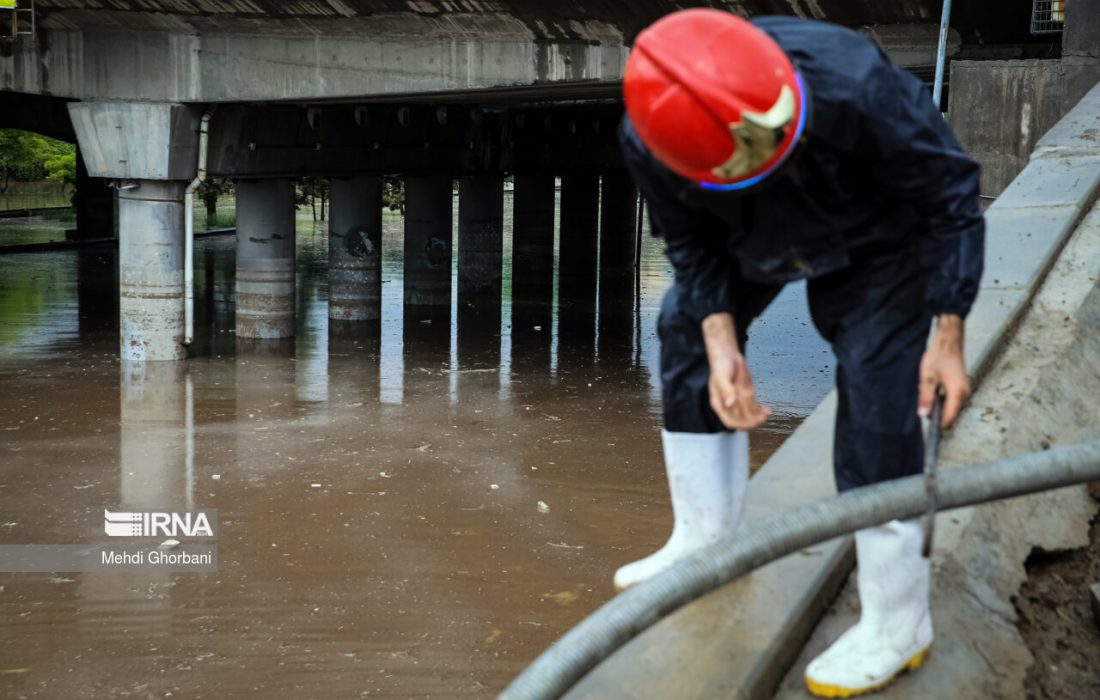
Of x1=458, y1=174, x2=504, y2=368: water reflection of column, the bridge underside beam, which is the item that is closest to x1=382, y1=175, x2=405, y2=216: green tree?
the bridge underside beam

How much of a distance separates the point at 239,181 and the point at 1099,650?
19.5 meters

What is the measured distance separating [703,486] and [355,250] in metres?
21.2

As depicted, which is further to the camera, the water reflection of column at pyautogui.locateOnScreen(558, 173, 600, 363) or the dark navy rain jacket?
the water reflection of column at pyautogui.locateOnScreen(558, 173, 600, 363)

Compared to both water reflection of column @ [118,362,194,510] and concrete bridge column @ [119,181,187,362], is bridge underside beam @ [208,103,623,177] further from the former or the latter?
water reflection of column @ [118,362,194,510]

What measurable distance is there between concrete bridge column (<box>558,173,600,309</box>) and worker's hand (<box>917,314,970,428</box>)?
2972 centimetres

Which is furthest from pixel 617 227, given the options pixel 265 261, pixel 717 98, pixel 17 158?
pixel 717 98

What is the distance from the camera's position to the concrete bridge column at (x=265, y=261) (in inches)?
848

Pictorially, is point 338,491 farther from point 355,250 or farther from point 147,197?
point 355,250

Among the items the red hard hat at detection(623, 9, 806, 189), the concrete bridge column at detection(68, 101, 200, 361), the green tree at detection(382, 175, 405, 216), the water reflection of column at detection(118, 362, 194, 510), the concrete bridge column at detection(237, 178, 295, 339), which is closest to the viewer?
the red hard hat at detection(623, 9, 806, 189)

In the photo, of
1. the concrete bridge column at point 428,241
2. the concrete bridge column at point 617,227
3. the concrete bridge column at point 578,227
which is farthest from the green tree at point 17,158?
the concrete bridge column at point 428,241

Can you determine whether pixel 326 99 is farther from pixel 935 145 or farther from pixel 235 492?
pixel 935 145

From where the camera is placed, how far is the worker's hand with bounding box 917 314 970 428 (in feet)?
9.69

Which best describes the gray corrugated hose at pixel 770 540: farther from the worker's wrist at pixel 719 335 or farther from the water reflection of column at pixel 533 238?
the water reflection of column at pixel 533 238

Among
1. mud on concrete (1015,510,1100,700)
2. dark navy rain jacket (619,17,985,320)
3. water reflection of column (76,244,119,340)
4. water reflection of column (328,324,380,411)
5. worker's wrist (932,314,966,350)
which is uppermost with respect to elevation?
dark navy rain jacket (619,17,985,320)
